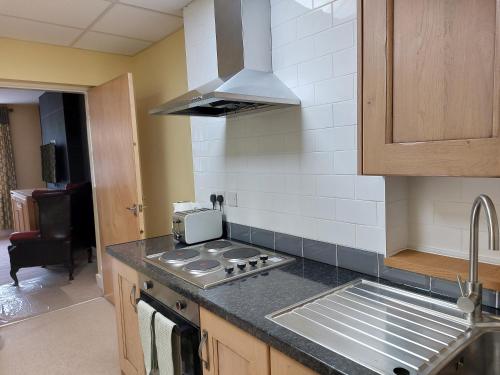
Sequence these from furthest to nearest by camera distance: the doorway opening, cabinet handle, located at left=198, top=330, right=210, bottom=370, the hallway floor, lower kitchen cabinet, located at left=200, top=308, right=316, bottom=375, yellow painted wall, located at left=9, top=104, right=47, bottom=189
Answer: yellow painted wall, located at left=9, top=104, right=47, bottom=189 < the doorway opening < the hallway floor < cabinet handle, located at left=198, top=330, right=210, bottom=370 < lower kitchen cabinet, located at left=200, top=308, right=316, bottom=375

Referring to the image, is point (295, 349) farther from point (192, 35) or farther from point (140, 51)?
point (140, 51)

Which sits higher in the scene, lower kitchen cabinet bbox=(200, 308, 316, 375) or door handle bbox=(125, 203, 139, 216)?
door handle bbox=(125, 203, 139, 216)

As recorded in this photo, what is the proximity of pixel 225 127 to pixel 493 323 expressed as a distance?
158cm

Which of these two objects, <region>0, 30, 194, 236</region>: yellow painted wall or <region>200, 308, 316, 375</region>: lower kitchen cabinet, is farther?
<region>0, 30, 194, 236</region>: yellow painted wall

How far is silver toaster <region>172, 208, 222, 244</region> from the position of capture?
197 cm

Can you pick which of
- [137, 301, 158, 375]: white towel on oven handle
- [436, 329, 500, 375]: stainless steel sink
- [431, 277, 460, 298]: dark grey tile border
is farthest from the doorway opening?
[436, 329, 500, 375]: stainless steel sink

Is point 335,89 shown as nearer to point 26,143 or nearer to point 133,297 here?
point 133,297

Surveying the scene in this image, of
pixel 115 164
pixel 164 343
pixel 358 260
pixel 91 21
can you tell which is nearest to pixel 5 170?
pixel 115 164

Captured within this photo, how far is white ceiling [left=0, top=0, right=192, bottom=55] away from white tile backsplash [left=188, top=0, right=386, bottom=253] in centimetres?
94

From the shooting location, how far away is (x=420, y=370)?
80cm

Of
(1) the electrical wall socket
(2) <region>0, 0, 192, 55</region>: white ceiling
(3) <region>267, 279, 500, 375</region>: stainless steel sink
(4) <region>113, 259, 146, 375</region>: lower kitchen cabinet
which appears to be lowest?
(4) <region>113, 259, 146, 375</region>: lower kitchen cabinet

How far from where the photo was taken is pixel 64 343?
102 inches

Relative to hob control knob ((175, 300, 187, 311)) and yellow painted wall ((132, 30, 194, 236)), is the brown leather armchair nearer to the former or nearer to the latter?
yellow painted wall ((132, 30, 194, 236))

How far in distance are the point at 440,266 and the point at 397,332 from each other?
0.37 meters
